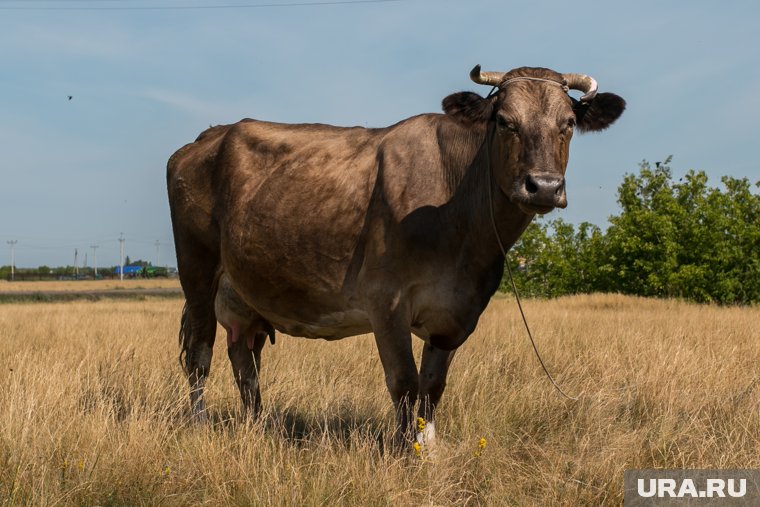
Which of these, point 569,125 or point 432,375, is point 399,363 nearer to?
point 432,375

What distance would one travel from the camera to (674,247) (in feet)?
105

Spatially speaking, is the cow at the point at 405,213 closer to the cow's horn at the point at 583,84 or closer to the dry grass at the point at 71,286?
the cow's horn at the point at 583,84

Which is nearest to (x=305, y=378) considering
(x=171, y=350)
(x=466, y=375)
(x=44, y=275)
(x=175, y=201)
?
(x=466, y=375)

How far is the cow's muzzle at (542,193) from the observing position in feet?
14.0

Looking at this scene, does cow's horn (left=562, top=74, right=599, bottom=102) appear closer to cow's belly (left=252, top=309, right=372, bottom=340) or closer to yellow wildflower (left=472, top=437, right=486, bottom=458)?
cow's belly (left=252, top=309, right=372, bottom=340)

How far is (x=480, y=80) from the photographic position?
4930mm

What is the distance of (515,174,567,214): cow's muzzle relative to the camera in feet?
14.0

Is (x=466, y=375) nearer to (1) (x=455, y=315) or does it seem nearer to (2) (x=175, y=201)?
(1) (x=455, y=315)

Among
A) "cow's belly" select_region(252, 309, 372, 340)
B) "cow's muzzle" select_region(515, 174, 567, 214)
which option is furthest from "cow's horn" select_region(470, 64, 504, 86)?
"cow's belly" select_region(252, 309, 372, 340)

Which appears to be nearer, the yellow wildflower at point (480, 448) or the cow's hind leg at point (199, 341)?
the yellow wildflower at point (480, 448)

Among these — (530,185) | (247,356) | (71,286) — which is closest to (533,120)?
(530,185)

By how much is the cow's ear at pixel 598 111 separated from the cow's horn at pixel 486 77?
1.79 feet

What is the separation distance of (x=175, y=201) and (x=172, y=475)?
3.16 meters

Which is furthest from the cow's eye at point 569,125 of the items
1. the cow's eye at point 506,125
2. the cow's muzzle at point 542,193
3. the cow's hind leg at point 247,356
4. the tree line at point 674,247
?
the tree line at point 674,247
